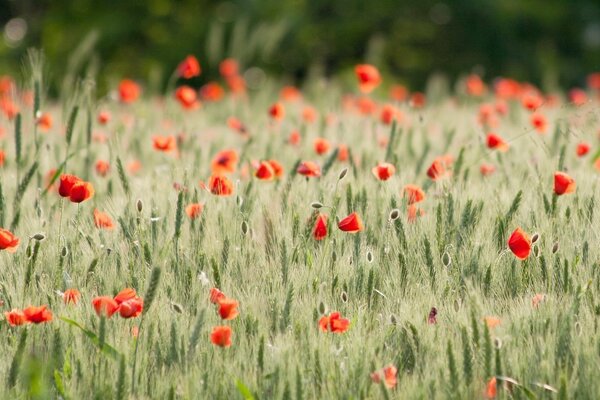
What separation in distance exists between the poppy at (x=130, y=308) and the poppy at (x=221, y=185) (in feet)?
1.90

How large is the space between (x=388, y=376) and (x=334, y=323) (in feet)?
0.54

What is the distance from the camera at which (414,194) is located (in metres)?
2.46

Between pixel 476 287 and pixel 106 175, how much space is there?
4.90ft

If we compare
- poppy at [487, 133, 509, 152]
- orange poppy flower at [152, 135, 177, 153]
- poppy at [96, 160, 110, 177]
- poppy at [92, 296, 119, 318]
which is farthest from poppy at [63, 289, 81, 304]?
poppy at [487, 133, 509, 152]

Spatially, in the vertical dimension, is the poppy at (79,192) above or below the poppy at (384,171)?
below

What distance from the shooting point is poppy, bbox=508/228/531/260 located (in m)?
2.06

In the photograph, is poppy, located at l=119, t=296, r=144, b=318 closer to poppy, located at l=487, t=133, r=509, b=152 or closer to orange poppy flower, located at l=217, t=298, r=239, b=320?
orange poppy flower, located at l=217, t=298, r=239, b=320

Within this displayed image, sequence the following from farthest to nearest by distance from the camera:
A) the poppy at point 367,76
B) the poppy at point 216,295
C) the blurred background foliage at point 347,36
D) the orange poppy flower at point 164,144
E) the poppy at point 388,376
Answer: the blurred background foliage at point 347,36
the poppy at point 367,76
the orange poppy flower at point 164,144
the poppy at point 216,295
the poppy at point 388,376

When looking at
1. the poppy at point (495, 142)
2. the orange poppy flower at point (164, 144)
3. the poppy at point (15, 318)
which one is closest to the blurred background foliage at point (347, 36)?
the orange poppy flower at point (164, 144)

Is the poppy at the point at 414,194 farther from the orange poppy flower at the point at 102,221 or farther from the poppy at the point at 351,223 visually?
the orange poppy flower at the point at 102,221

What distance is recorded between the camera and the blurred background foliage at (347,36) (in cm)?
686

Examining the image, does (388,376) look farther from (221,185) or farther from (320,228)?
(221,185)

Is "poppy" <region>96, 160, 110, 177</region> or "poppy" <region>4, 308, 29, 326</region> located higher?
"poppy" <region>96, 160, 110, 177</region>

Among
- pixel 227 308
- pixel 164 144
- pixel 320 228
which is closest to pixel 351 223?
pixel 320 228
